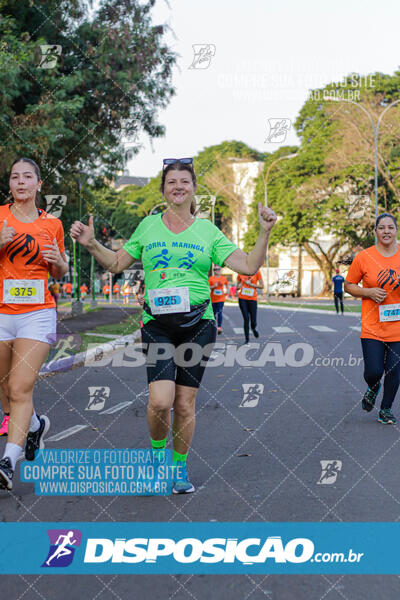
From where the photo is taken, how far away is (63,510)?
4320 millimetres

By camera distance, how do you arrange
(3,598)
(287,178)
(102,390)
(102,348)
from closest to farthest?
(3,598) → (102,390) → (102,348) → (287,178)

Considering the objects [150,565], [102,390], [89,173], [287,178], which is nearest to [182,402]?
[150,565]

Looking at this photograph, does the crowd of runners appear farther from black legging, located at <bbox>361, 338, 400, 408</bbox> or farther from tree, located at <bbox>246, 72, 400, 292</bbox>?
tree, located at <bbox>246, 72, 400, 292</bbox>

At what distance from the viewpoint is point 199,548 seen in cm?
368

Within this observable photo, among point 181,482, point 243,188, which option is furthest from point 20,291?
point 243,188

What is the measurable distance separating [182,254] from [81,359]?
27.3 ft

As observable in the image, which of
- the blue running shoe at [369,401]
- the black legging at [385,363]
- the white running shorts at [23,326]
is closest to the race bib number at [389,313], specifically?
the black legging at [385,363]

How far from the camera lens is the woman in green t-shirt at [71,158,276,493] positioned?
4547 mm

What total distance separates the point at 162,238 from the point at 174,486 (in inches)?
58.9

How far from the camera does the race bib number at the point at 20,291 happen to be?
4918mm

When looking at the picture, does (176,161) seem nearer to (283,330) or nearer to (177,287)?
(177,287)

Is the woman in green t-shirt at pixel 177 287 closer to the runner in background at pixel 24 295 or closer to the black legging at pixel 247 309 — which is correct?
the runner in background at pixel 24 295

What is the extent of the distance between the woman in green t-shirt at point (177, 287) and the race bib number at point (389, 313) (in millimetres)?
2803

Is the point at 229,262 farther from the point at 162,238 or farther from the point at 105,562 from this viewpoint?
the point at 105,562
